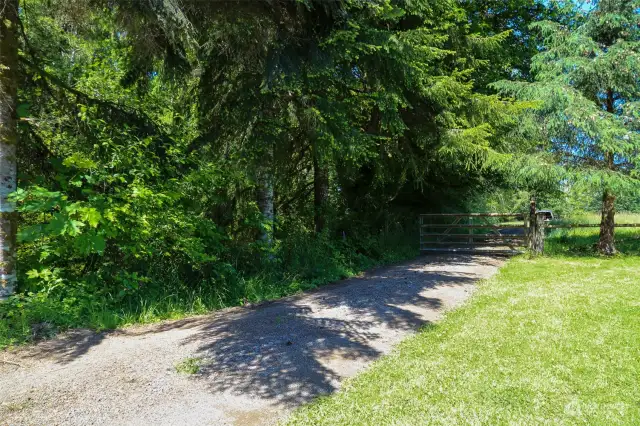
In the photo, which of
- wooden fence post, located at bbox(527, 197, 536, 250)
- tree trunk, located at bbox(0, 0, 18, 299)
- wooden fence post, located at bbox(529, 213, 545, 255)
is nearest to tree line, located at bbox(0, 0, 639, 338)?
tree trunk, located at bbox(0, 0, 18, 299)

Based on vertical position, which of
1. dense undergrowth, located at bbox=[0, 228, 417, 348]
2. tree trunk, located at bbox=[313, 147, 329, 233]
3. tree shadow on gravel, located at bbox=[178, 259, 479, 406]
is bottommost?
tree shadow on gravel, located at bbox=[178, 259, 479, 406]

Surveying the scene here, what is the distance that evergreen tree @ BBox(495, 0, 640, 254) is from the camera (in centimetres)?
1171

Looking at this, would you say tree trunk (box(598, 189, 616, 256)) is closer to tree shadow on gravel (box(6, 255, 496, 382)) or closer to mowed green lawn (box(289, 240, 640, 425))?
mowed green lawn (box(289, 240, 640, 425))

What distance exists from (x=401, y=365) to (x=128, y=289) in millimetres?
4366

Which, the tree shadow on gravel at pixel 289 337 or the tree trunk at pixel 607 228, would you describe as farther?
the tree trunk at pixel 607 228

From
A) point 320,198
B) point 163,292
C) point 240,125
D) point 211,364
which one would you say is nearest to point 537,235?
point 320,198

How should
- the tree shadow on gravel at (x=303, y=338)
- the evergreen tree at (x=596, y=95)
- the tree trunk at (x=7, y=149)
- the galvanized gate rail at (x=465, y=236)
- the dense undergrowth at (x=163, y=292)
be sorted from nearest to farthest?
the tree shadow on gravel at (x=303, y=338) < the dense undergrowth at (x=163, y=292) < the tree trunk at (x=7, y=149) < the evergreen tree at (x=596, y=95) < the galvanized gate rail at (x=465, y=236)

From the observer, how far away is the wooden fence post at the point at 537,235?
13188 millimetres

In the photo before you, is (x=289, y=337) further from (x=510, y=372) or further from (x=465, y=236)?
(x=465, y=236)

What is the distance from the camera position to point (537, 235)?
523 inches

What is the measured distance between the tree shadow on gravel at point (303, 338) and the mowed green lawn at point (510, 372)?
14.3 inches

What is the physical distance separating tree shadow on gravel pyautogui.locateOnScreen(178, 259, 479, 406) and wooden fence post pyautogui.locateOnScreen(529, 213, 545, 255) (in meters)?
6.83

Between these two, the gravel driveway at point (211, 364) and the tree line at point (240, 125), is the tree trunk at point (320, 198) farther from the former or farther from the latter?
the gravel driveway at point (211, 364)

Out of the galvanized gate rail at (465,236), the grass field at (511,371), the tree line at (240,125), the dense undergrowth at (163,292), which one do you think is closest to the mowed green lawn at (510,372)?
the grass field at (511,371)
